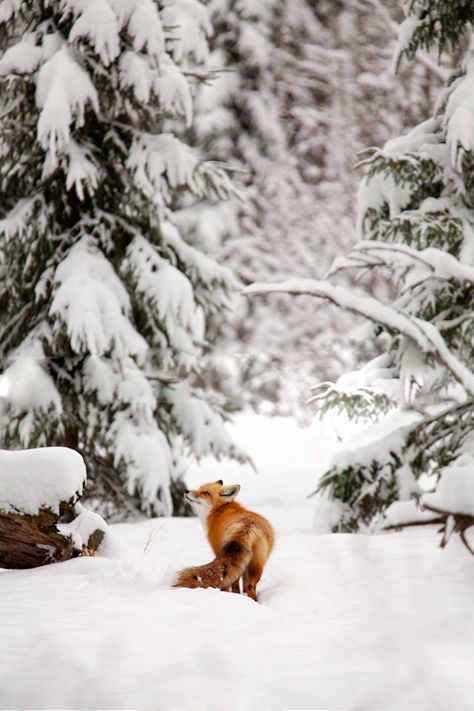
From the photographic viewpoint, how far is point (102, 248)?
828cm

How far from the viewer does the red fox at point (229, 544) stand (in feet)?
13.4

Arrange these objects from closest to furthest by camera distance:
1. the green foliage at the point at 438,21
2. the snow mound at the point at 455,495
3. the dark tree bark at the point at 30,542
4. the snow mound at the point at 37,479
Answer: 1. the snow mound at the point at 455,495
2. the dark tree bark at the point at 30,542
3. the snow mound at the point at 37,479
4. the green foliage at the point at 438,21

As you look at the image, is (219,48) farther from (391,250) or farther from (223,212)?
(391,250)

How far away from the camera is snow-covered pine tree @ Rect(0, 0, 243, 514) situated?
24.2 ft

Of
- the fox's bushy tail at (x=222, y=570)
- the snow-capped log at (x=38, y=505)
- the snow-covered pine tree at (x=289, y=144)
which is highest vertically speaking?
the snow-capped log at (x=38, y=505)

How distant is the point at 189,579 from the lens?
3992 mm

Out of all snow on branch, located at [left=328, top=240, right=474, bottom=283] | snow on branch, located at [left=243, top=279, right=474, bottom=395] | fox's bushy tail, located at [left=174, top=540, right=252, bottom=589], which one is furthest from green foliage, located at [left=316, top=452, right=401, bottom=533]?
fox's bushy tail, located at [left=174, top=540, right=252, bottom=589]

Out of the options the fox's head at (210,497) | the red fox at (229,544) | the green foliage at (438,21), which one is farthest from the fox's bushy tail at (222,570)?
the green foliage at (438,21)

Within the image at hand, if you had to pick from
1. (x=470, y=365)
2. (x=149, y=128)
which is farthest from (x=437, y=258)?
(x=149, y=128)

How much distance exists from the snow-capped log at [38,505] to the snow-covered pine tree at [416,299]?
6.49ft

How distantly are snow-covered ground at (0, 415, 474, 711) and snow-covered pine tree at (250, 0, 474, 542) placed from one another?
0.85 m

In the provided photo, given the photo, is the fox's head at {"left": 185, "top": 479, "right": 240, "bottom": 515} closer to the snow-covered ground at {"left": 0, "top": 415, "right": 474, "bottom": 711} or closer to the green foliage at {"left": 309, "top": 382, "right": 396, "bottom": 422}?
the snow-covered ground at {"left": 0, "top": 415, "right": 474, "bottom": 711}

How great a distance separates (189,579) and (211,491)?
1.58m

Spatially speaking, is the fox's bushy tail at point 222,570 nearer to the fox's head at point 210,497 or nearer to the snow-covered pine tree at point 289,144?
the fox's head at point 210,497
